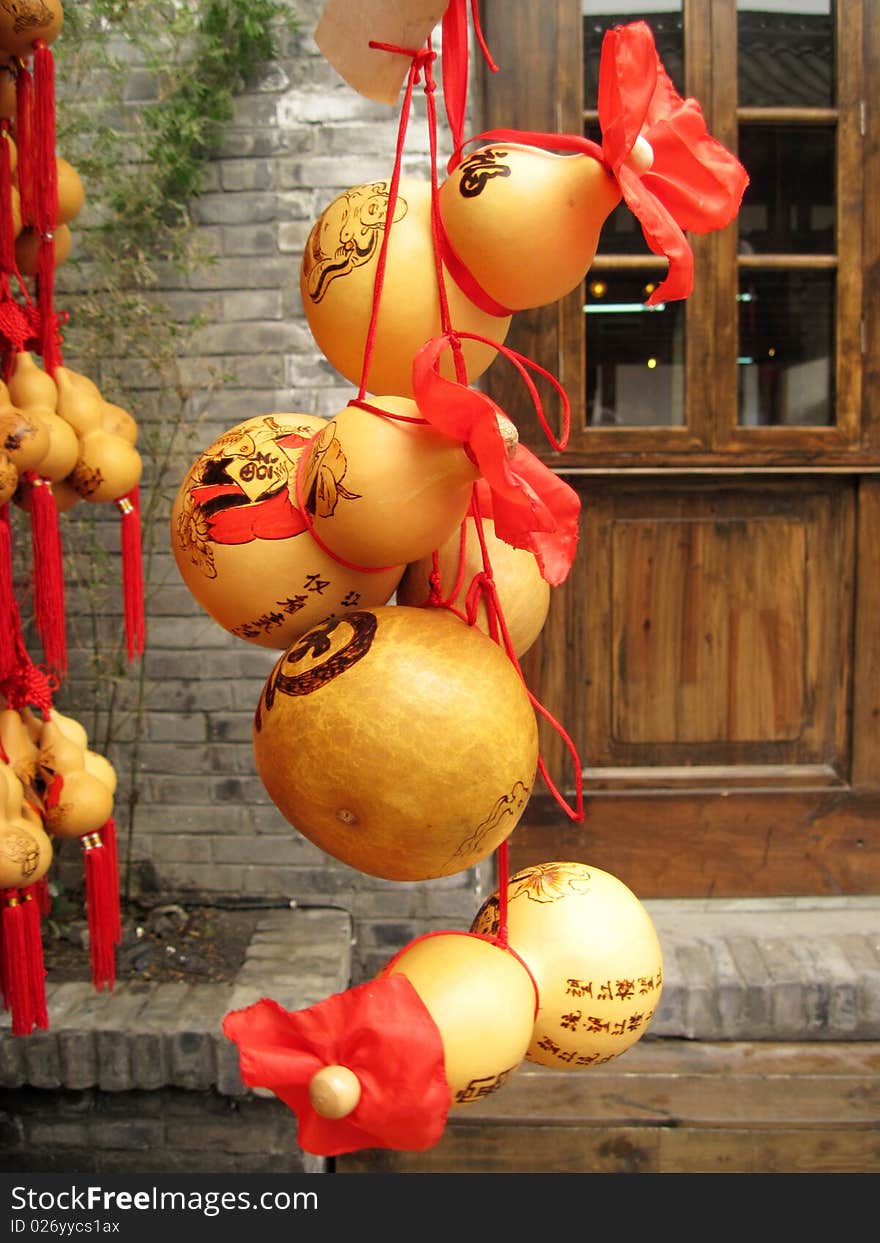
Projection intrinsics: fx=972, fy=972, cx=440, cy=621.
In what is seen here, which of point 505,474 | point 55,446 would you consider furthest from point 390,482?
point 55,446

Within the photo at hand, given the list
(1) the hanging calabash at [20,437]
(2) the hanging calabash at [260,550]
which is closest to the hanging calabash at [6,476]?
(1) the hanging calabash at [20,437]

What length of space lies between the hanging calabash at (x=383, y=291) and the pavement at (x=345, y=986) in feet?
4.18

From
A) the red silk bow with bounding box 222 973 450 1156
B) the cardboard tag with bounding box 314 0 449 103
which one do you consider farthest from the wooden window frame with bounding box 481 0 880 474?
the red silk bow with bounding box 222 973 450 1156

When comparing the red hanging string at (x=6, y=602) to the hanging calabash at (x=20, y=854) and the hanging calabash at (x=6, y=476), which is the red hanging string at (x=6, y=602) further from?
the hanging calabash at (x=20, y=854)

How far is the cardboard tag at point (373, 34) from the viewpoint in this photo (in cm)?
58

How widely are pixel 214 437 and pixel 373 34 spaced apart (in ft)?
4.40

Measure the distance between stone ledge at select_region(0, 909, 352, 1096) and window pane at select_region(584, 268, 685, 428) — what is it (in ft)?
4.17

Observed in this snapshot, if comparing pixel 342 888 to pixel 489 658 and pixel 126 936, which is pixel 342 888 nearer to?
pixel 126 936

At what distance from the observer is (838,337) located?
202cm

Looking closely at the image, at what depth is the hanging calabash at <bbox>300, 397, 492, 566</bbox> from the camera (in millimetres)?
480

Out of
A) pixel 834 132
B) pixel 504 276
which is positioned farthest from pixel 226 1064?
pixel 834 132

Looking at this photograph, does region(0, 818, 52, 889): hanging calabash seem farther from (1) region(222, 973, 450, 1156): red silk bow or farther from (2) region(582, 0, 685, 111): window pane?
(2) region(582, 0, 685, 111): window pane

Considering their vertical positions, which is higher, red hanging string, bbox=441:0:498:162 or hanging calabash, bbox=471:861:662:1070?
red hanging string, bbox=441:0:498:162

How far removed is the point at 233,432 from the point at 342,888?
60.0 inches
